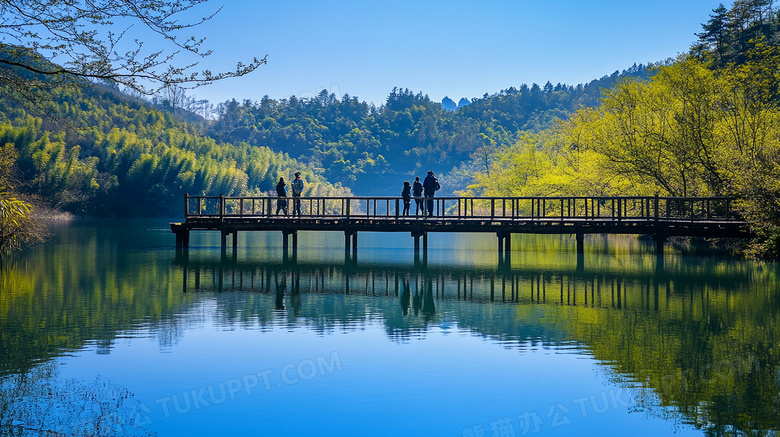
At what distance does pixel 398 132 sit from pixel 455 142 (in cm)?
1652

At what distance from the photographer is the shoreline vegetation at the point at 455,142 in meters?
28.8

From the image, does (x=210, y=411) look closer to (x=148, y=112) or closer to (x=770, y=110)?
(x=770, y=110)

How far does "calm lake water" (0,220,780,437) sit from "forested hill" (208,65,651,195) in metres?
116

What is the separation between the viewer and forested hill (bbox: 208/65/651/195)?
147 m

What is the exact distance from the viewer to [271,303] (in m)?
16.7

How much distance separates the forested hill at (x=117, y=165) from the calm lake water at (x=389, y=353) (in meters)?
52.0

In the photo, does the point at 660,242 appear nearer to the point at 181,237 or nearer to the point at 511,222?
the point at 511,222

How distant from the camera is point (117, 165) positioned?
283 feet

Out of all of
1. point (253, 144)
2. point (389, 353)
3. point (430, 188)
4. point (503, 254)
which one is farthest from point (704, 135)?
point (253, 144)

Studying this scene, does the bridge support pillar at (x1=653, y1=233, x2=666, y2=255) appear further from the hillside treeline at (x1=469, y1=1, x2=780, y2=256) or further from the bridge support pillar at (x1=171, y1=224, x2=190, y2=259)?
the bridge support pillar at (x1=171, y1=224, x2=190, y2=259)

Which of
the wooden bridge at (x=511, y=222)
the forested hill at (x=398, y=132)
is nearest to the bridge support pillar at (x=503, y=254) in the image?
the wooden bridge at (x=511, y=222)

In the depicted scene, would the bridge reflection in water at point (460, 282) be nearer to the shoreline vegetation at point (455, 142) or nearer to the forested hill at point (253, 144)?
the shoreline vegetation at point (455, 142)

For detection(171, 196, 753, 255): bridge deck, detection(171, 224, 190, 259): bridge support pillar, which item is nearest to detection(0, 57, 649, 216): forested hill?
detection(171, 224, 190, 259): bridge support pillar

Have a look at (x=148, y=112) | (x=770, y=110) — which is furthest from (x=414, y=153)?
(x=770, y=110)
